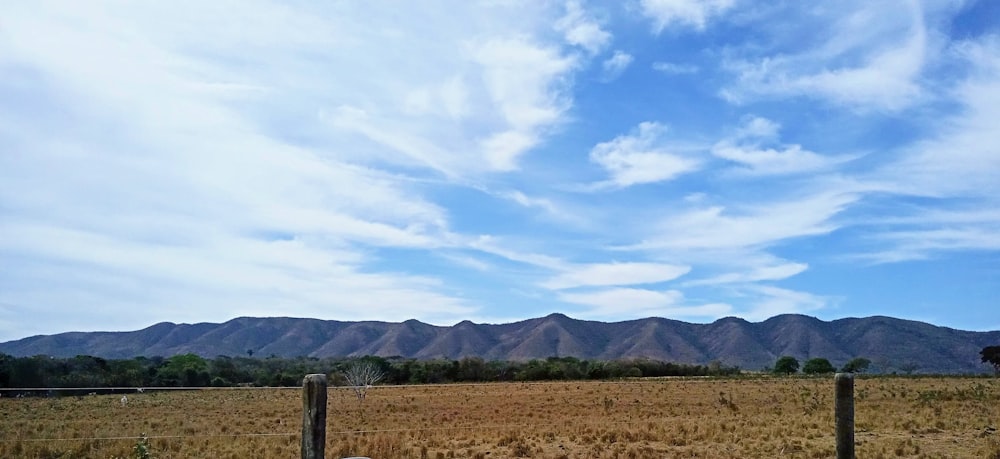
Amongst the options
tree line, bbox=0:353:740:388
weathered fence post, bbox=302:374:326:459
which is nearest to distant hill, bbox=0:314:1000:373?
tree line, bbox=0:353:740:388

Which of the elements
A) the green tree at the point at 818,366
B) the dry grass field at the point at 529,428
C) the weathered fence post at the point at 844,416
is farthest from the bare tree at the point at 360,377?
Answer: the green tree at the point at 818,366

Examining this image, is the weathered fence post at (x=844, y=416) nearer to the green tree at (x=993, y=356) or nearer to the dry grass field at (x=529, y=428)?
the dry grass field at (x=529, y=428)

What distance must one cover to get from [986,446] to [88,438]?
1963cm

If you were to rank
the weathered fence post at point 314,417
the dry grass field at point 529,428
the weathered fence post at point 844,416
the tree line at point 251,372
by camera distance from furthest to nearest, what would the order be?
the tree line at point 251,372 → the dry grass field at point 529,428 → the weathered fence post at point 844,416 → the weathered fence post at point 314,417

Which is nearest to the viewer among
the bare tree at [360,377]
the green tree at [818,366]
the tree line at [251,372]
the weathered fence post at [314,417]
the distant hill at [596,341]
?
the weathered fence post at [314,417]

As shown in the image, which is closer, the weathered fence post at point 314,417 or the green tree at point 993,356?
the weathered fence post at point 314,417

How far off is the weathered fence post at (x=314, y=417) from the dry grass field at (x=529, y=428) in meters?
8.82

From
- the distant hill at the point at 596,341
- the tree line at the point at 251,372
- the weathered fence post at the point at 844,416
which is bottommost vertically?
the distant hill at the point at 596,341

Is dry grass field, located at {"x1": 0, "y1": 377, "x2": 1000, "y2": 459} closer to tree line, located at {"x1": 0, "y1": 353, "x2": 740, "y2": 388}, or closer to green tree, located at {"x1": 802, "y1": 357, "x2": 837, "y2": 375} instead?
tree line, located at {"x1": 0, "y1": 353, "x2": 740, "y2": 388}

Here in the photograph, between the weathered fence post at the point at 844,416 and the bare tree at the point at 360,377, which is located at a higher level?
the weathered fence post at the point at 844,416

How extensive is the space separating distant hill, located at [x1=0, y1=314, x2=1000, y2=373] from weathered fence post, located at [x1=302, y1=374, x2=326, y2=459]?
149 m

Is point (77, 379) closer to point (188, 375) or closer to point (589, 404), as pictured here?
point (188, 375)

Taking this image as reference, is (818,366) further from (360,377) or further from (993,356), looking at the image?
(360,377)

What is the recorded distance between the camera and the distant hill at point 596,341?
503ft
